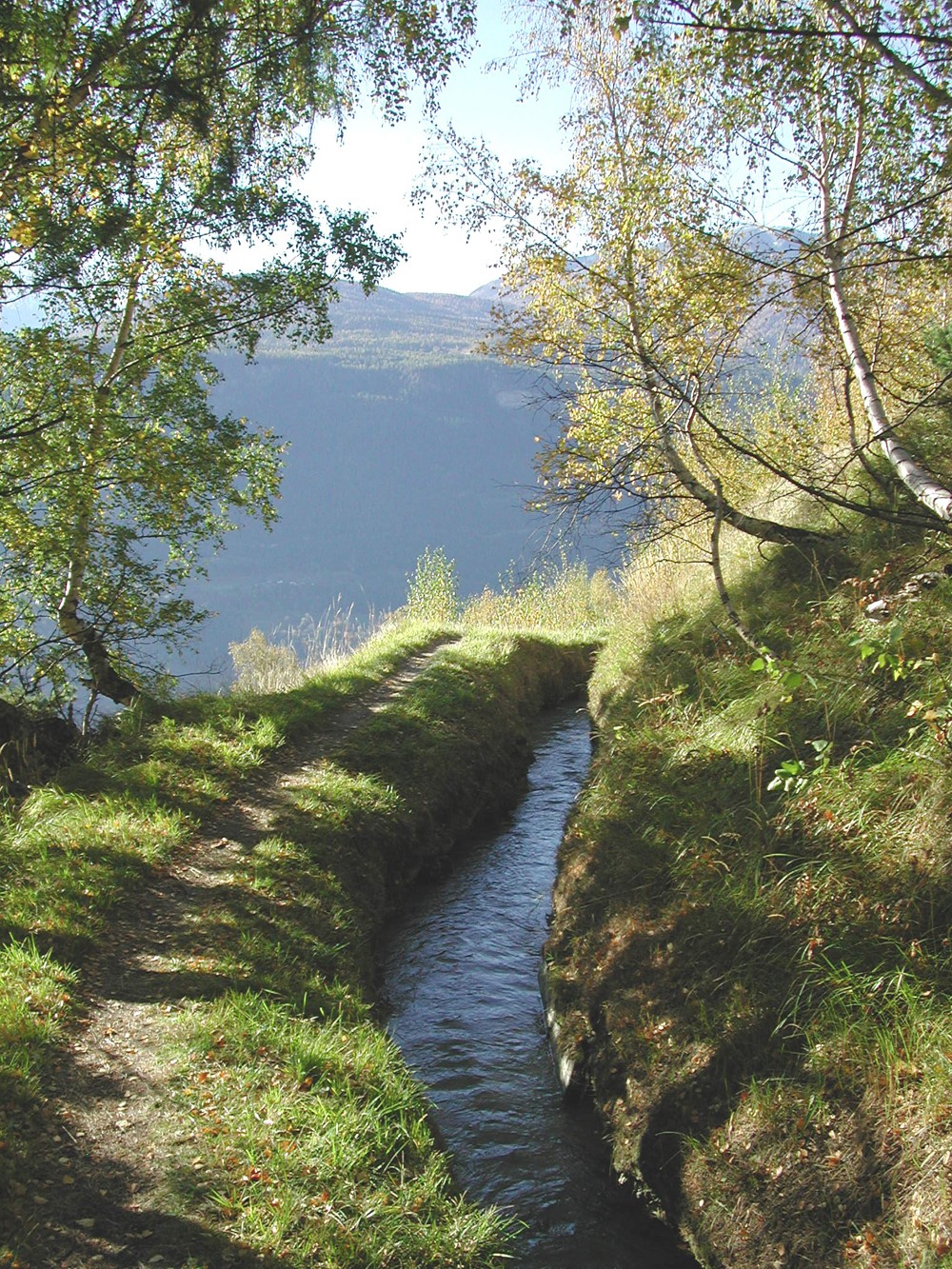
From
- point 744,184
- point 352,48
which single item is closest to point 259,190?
point 352,48

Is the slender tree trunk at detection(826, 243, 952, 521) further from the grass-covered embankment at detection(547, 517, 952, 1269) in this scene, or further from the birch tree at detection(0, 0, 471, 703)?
the birch tree at detection(0, 0, 471, 703)

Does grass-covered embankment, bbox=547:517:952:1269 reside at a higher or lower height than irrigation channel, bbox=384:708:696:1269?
higher

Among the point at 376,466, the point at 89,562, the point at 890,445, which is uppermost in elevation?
the point at 376,466

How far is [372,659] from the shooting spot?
43.5ft

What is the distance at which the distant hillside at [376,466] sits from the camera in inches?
5610

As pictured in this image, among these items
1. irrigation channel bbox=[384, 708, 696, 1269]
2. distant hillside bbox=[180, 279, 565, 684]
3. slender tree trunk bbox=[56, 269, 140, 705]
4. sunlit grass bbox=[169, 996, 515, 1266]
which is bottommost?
irrigation channel bbox=[384, 708, 696, 1269]

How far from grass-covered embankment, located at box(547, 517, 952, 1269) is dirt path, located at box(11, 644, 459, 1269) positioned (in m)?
2.00

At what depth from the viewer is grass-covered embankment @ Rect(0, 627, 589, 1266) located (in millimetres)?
3117

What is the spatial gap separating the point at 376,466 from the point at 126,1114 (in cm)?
17266

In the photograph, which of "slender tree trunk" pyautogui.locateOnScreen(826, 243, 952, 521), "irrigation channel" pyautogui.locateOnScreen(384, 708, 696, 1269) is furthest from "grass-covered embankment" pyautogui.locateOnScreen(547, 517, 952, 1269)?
A: "slender tree trunk" pyautogui.locateOnScreen(826, 243, 952, 521)

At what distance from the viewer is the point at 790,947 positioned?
13.7 feet

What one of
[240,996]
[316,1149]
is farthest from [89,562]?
[316,1149]

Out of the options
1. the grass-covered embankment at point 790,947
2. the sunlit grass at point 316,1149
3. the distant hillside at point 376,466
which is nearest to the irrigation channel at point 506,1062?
the grass-covered embankment at point 790,947

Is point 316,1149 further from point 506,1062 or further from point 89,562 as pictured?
point 89,562
